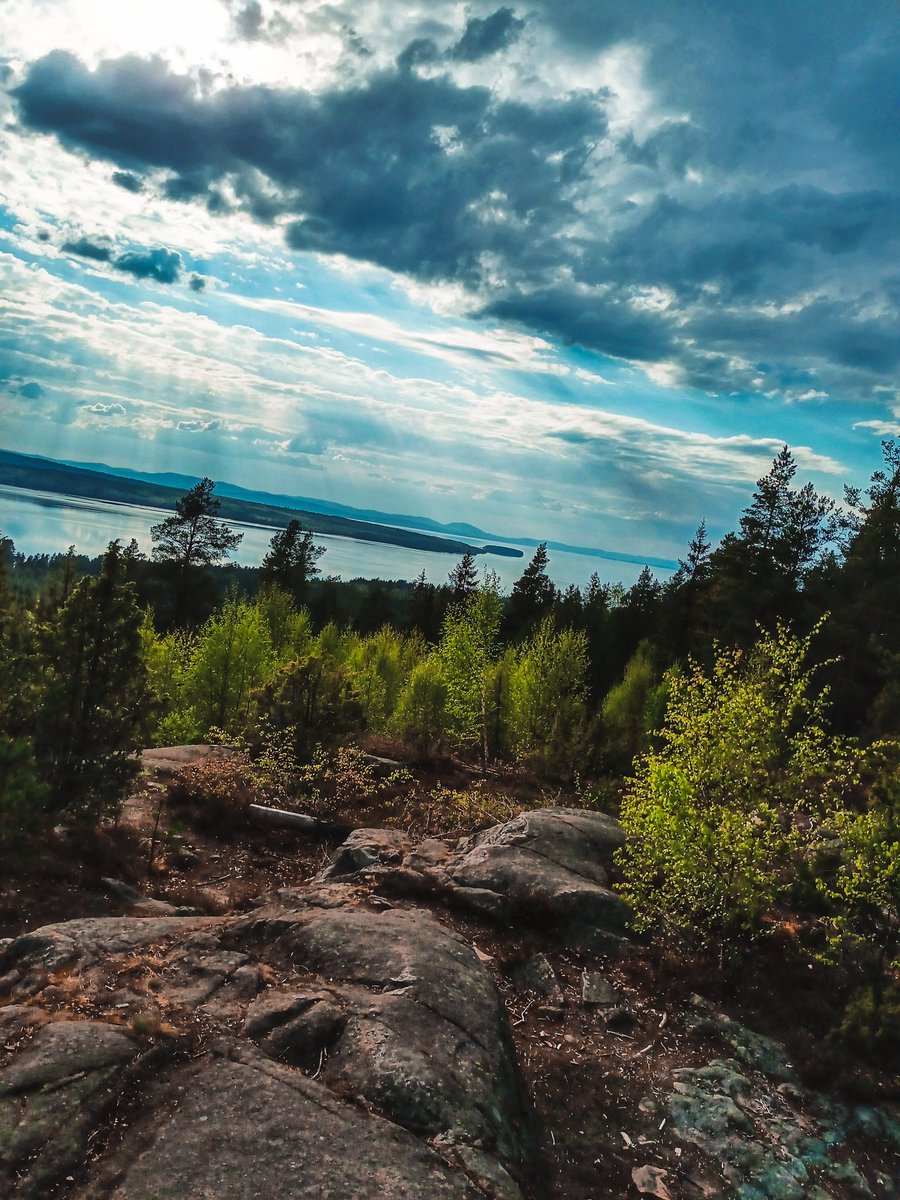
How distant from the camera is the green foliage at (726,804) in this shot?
10859 mm

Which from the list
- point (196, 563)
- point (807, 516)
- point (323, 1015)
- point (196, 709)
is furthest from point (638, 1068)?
point (196, 563)

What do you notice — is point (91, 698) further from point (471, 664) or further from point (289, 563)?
point (289, 563)

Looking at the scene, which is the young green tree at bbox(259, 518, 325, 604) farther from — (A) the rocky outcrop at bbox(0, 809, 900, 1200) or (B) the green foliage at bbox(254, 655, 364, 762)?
(A) the rocky outcrop at bbox(0, 809, 900, 1200)

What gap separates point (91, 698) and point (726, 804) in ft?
37.2

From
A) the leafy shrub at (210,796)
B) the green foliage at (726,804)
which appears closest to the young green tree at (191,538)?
the leafy shrub at (210,796)

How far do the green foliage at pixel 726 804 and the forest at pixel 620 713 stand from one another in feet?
0.16

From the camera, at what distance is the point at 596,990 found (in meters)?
10.5

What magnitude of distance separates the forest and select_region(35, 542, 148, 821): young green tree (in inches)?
1.5

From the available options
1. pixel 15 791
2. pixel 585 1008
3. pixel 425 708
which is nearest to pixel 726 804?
pixel 585 1008

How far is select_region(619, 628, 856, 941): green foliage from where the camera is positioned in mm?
10859

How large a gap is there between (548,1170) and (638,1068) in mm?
2448

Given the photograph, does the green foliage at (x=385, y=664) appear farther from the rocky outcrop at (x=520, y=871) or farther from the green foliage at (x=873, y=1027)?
the green foliage at (x=873, y=1027)

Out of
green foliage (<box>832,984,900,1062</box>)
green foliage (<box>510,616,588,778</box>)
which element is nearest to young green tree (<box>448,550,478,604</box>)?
green foliage (<box>510,616,588,778</box>)

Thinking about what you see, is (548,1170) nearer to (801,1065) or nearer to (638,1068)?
(638,1068)
